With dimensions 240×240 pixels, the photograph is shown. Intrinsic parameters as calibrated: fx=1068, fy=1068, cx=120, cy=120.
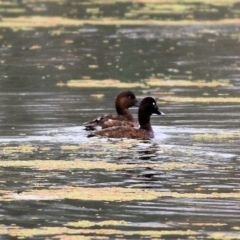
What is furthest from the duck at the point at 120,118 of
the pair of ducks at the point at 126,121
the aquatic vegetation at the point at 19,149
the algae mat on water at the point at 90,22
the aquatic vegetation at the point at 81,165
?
the algae mat on water at the point at 90,22

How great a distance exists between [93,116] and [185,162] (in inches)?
222

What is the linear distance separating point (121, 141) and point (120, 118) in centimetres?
212

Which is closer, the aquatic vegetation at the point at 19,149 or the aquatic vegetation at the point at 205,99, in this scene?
the aquatic vegetation at the point at 19,149

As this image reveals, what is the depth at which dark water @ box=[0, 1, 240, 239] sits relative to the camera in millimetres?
10938

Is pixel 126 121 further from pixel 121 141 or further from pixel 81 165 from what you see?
pixel 81 165

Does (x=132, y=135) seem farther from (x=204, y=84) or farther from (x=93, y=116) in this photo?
(x=204, y=84)

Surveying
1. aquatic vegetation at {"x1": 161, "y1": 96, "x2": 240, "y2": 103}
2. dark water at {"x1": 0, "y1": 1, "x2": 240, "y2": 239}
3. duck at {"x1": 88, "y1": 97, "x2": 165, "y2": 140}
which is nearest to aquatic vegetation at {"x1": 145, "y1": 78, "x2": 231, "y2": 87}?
dark water at {"x1": 0, "y1": 1, "x2": 240, "y2": 239}

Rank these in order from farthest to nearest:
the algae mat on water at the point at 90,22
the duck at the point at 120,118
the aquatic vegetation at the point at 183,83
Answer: the algae mat on water at the point at 90,22 → the aquatic vegetation at the point at 183,83 → the duck at the point at 120,118

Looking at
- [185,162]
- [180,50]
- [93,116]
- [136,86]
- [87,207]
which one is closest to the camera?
[87,207]

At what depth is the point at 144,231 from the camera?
10.4 metres

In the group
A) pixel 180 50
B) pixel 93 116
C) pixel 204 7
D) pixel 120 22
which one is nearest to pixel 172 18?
pixel 120 22

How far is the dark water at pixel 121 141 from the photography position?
35.9 feet

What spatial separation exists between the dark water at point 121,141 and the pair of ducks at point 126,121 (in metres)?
0.28

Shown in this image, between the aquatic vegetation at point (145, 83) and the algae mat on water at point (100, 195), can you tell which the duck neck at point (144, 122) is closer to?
the algae mat on water at point (100, 195)
